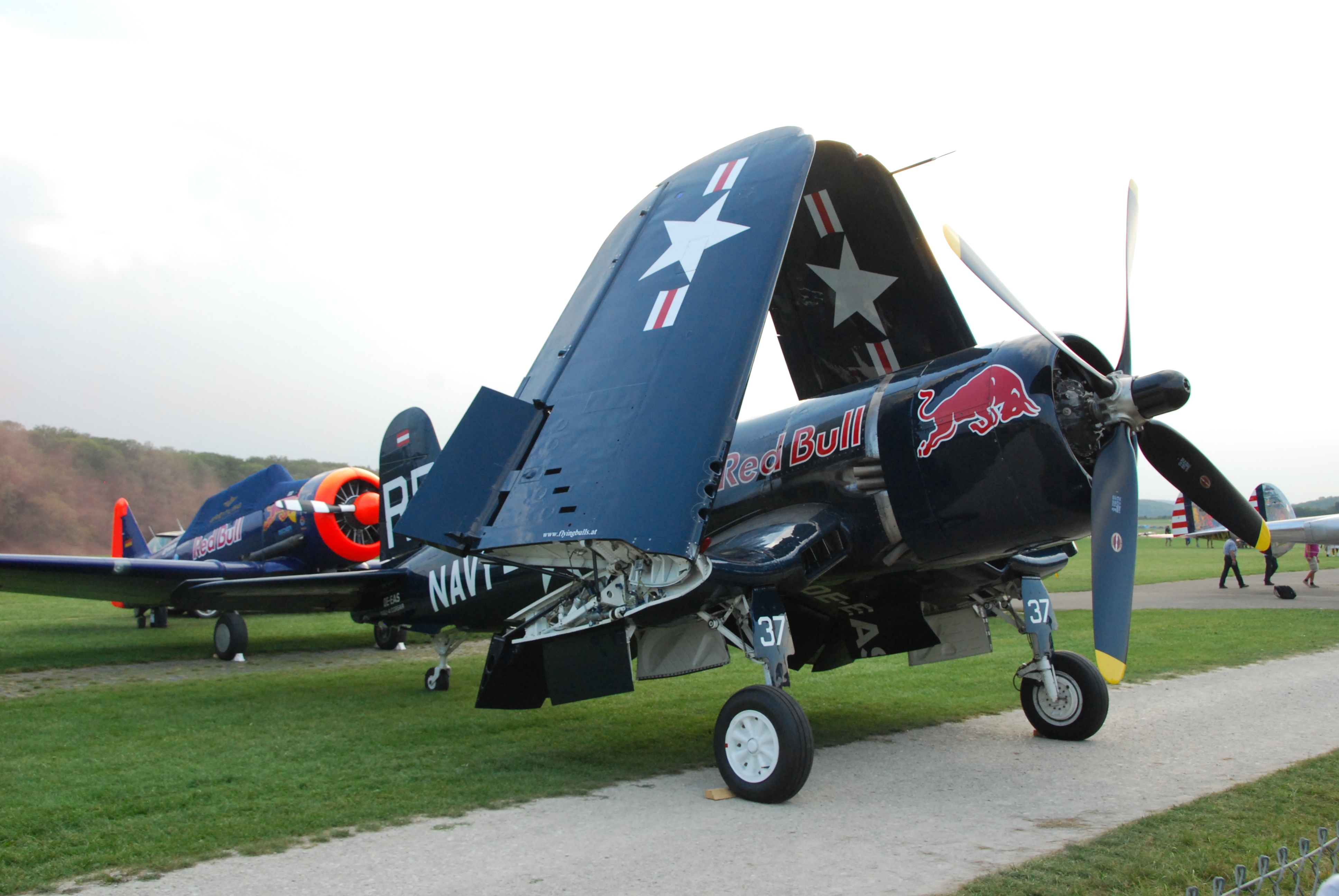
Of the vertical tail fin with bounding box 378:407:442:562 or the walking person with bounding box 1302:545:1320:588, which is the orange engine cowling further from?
the walking person with bounding box 1302:545:1320:588

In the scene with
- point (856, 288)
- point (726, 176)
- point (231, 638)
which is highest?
point (726, 176)

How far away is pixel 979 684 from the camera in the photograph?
9.62 meters

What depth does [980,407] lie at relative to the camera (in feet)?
19.1

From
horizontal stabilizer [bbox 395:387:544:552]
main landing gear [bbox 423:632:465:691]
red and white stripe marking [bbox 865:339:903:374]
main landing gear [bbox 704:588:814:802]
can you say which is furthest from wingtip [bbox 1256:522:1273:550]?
main landing gear [bbox 423:632:465:691]

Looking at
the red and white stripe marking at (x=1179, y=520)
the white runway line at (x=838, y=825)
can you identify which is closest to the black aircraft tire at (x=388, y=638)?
the white runway line at (x=838, y=825)

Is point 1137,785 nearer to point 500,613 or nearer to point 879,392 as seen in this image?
point 879,392

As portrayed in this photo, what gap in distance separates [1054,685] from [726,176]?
477cm

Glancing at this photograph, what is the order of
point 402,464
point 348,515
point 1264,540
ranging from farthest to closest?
point 348,515, point 402,464, point 1264,540

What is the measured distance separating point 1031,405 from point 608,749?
4082mm

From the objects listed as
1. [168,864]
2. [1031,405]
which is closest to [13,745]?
[168,864]

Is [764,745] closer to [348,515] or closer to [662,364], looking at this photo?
[662,364]

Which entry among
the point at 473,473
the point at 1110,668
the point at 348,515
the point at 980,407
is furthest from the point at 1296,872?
the point at 348,515

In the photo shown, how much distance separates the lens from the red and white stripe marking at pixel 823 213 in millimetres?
8023

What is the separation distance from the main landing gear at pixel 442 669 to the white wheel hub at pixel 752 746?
5.55 m
